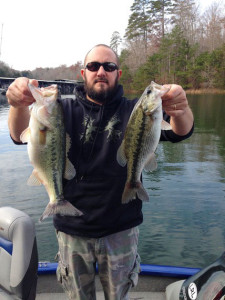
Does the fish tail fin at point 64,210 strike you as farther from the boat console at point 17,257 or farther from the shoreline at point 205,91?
the shoreline at point 205,91

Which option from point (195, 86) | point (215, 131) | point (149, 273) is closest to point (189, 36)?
point (195, 86)

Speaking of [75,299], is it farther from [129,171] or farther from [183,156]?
[183,156]

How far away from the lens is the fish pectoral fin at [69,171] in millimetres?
2393

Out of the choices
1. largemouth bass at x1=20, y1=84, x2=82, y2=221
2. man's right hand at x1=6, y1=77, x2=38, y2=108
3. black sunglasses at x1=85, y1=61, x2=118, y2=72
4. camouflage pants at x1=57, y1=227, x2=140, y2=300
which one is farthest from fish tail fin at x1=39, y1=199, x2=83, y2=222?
black sunglasses at x1=85, y1=61, x2=118, y2=72

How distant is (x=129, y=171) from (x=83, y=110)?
71cm

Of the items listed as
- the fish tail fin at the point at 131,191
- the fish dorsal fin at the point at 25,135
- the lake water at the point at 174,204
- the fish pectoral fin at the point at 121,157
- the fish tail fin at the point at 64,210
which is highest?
the fish dorsal fin at the point at 25,135

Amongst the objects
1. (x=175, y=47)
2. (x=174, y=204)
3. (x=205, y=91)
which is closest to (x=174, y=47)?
(x=175, y=47)

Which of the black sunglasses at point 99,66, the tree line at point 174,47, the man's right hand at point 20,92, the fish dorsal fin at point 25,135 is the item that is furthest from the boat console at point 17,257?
the tree line at point 174,47

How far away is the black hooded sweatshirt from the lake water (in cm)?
357

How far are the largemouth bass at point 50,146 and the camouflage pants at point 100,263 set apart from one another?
1.19ft

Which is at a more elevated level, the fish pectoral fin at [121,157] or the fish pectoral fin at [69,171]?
the fish pectoral fin at [121,157]

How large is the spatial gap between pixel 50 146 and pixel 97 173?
1.49ft

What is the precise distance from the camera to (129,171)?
2.41m

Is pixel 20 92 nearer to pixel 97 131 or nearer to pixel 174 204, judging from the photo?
pixel 97 131
